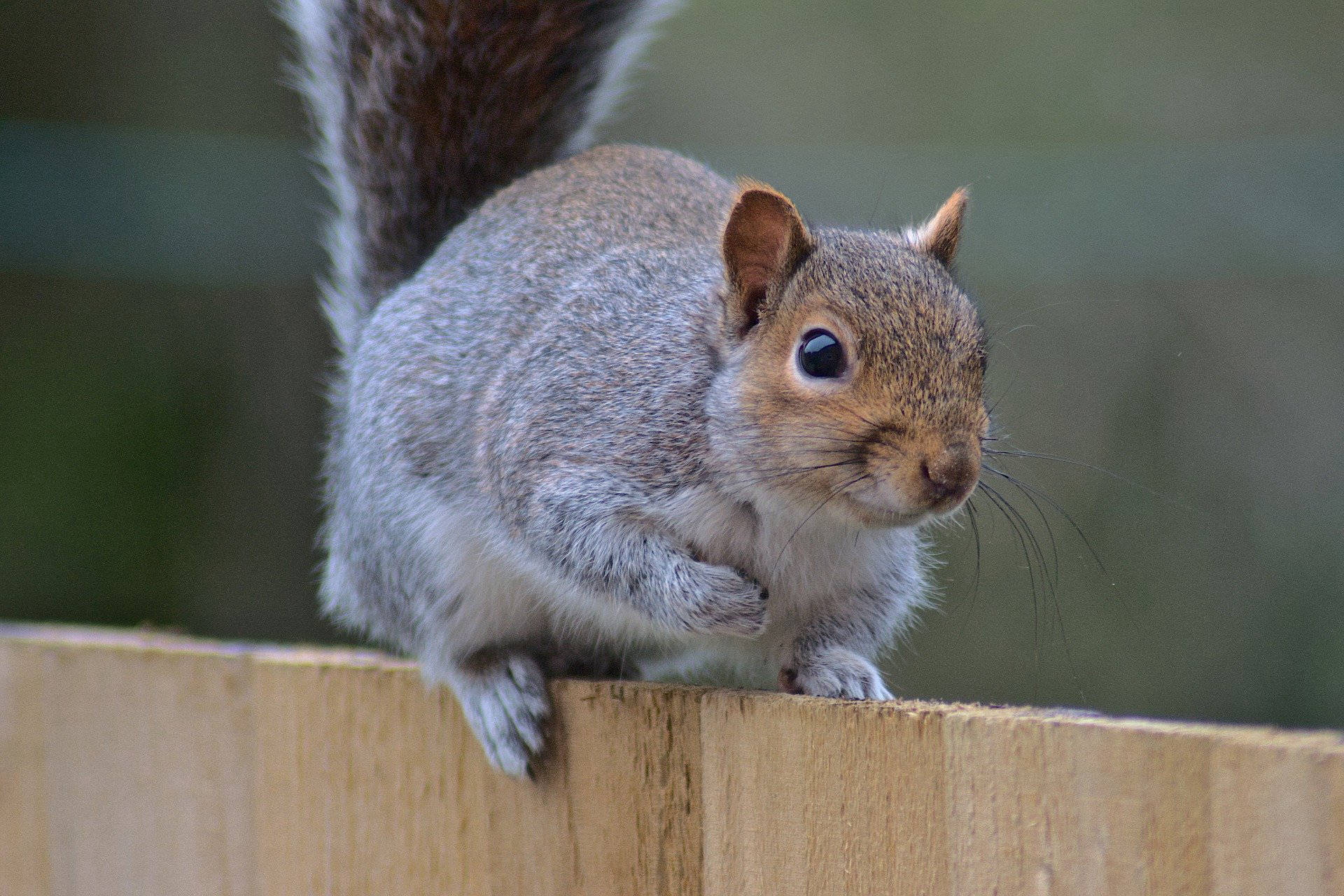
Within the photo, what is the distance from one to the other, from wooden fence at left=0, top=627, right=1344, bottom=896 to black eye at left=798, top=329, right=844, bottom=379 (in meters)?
0.23

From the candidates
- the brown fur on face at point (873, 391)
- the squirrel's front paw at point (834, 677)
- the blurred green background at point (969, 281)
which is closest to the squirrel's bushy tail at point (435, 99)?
the brown fur on face at point (873, 391)

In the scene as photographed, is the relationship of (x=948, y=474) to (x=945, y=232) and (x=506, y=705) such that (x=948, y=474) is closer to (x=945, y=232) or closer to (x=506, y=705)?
(x=945, y=232)

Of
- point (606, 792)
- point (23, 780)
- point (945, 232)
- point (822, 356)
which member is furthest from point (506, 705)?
point (23, 780)

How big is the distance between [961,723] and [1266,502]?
189cm

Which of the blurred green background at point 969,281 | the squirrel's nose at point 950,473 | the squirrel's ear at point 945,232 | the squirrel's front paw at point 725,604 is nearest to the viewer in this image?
the squirrel's nose at point 950,473

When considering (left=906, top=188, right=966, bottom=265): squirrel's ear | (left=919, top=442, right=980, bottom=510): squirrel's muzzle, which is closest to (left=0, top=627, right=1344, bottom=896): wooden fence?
(left=919, top=442, right=980, bottom=510): squirrel's muzzle

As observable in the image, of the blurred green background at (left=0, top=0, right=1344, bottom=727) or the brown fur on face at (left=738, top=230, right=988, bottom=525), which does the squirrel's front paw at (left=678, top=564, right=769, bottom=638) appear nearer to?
the brown fur on face at (left=738, top=230, right=988, bottom=525)

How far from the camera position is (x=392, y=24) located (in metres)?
1.45

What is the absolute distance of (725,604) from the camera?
3.19ft

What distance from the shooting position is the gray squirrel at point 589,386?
37.5 inches

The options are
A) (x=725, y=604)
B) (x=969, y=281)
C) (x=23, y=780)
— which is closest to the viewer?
(x=725, y=604)

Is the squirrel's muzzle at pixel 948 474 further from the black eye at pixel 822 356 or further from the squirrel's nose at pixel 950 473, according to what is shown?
the black eye at pixel 822 356

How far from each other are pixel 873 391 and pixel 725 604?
0.19 metres

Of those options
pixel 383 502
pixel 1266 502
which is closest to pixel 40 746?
pixel 383 502
